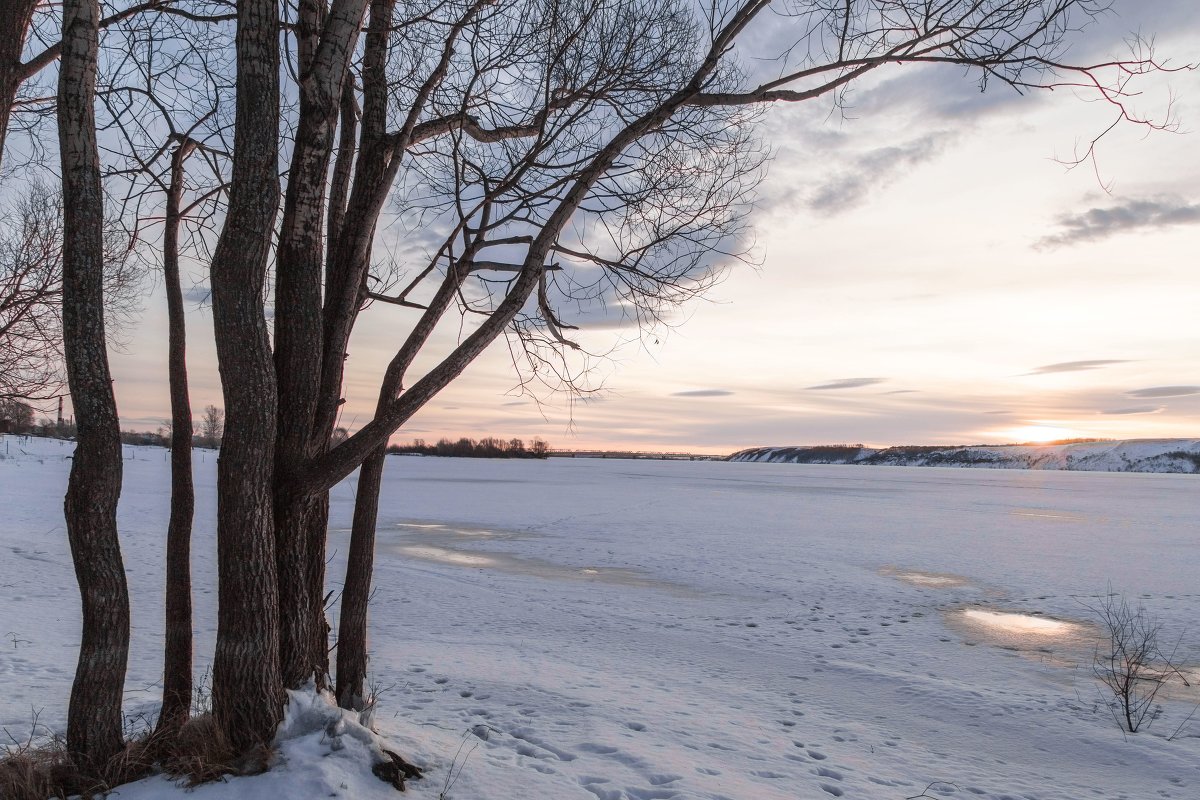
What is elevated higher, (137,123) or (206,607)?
(137,123)

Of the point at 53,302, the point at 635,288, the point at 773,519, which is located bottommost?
the point at 773,519

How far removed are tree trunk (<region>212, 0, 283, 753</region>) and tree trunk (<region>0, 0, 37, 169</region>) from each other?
1.20 meters

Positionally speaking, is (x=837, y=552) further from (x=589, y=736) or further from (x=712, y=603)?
(x=589, y=736)

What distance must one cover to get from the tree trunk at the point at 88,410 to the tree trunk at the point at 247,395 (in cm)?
52

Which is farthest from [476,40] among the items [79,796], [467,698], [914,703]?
[914,703]

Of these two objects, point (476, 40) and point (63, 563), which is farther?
point (63, 563)

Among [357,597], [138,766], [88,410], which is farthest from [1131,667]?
[88,410]

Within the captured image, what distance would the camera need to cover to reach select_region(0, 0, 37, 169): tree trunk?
3.75 metres

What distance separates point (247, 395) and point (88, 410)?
722 millimetres

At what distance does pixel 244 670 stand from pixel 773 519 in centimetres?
2032

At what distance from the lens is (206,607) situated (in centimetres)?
973

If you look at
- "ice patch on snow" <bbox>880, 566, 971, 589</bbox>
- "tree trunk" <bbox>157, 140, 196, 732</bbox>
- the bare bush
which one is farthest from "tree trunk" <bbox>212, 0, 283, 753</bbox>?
"ice patch on snow" <bbox>880, 566, 971, 589</bbox>

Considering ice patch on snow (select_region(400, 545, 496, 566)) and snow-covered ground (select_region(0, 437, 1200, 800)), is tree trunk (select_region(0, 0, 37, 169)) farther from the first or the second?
ice patch on snow (select_region(400, 545, 496, 566))

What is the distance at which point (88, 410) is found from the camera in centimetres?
350
